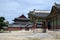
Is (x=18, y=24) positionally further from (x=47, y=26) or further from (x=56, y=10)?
(x=56, y=10)

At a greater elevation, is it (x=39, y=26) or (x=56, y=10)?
(x=56, y=10)

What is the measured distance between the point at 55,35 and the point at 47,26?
16.5 m

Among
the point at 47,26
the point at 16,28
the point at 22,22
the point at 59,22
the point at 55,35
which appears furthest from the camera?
the point at 22,22

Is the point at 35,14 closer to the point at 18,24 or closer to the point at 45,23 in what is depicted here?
the point at 45,23

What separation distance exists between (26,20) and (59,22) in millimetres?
71952

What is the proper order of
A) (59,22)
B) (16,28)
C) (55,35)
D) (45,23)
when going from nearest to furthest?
(55,35) < (59,22) < (45,23) < (16,28)

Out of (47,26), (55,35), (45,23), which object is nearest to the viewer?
(55,35)

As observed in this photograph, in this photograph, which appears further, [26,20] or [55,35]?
[26,20]

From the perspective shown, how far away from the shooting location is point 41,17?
48969mm

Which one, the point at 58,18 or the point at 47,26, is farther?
the point at 47,26

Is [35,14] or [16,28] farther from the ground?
[35,14]

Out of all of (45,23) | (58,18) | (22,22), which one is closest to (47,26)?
(45,23)

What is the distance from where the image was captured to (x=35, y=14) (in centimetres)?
5003

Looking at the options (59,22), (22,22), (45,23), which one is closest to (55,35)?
(59,22)
